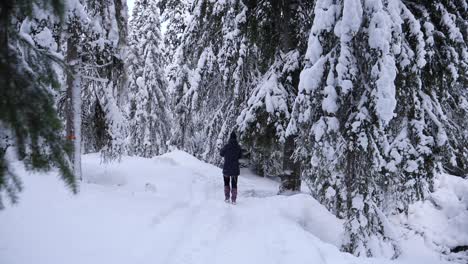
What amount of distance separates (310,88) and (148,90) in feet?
63.3

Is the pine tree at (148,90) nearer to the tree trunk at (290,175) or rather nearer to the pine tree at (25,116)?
the tree trunk at (290,175)

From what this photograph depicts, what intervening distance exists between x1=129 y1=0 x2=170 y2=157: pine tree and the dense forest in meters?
11.7

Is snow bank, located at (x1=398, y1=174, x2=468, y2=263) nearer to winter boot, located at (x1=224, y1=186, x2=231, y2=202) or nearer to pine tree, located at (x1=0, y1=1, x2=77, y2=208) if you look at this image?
winter boot, located at (x1=224, y1=186, x2=231, y2=202)

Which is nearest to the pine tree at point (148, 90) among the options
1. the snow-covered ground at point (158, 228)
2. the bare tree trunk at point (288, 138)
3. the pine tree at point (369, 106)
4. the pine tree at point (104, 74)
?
the pine tree at point (104, 74)

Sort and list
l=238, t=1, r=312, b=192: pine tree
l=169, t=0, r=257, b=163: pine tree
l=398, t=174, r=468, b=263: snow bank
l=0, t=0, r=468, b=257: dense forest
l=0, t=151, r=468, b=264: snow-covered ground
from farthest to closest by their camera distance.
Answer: l=398, t=174, r=468, b=263: snow bank, l=169, t=0, r=257, b=163: pine tree, l=238, t=1, r=312, b=192: pine tree, l=0, t=151, r=468, b=264: snow-covered ground, l=0, t=0, r=468, b=257: dense forest

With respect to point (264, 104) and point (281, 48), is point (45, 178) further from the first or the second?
point (281, 48)

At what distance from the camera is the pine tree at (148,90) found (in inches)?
969

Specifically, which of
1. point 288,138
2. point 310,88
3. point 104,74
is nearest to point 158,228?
point 310,88

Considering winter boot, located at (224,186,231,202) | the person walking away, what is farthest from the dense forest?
winter boot, located at (224,186,231,202)

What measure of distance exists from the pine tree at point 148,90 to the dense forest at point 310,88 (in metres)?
11.7

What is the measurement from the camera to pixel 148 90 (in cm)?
2494

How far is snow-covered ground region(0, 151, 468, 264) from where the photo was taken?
5113 millimetres

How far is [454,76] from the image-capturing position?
8.57 metres

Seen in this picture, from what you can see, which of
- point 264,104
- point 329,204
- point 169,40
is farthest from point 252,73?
point 169,40
